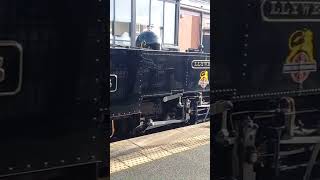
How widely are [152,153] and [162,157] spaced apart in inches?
9.0

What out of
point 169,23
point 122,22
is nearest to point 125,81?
point 122,22

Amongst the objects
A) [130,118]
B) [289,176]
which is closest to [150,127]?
[130,118]

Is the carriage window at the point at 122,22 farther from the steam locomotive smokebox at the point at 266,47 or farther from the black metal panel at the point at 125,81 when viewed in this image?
the steam locomotive smokebox at the point at 266,47

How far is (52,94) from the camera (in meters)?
2.04

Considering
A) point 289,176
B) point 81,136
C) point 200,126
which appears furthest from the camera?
point 200,126

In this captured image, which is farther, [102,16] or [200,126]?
[200,126]

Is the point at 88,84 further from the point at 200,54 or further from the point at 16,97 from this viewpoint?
the point at 200,54

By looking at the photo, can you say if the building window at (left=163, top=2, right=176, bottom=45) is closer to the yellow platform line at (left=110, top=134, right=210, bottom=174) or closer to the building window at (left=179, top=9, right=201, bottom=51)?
the building window at (left=179, top=9, right=201, bottom=51)

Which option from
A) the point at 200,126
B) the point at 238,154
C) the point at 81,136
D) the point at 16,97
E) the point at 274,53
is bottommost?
the point at 200,126

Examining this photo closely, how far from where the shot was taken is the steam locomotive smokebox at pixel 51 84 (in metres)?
1.92

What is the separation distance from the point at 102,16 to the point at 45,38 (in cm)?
30

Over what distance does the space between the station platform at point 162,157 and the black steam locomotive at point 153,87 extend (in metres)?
0.35

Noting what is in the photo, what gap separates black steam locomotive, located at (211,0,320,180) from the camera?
2766 mm

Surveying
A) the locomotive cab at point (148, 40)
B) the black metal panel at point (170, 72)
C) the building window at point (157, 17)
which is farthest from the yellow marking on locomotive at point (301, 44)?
the building window at point (157, 17)
